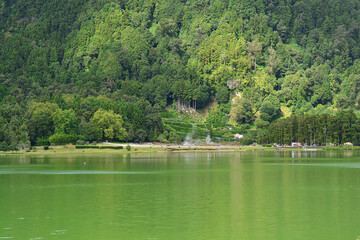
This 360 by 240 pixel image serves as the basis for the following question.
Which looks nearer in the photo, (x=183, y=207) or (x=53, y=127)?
(x=183, y=207)

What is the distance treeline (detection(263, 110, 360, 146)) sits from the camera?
18238 cm

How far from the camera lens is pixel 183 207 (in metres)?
48.0

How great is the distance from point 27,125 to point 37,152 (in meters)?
16.9

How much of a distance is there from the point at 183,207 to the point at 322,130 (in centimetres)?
14424

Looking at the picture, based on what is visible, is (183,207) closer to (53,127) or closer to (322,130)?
(53,127)

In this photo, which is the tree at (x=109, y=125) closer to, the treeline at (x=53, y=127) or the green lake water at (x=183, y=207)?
the treeline at (x=53, y=127)

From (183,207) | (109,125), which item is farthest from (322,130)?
(183,207)

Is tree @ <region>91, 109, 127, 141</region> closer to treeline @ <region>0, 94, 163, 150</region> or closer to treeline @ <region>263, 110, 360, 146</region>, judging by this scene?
treeline @ <region>0, 94, 163, 150</region>

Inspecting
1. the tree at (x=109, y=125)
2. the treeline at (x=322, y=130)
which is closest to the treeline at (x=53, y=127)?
the tree at (x=109, y=125)

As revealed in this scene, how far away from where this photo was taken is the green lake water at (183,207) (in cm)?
3778

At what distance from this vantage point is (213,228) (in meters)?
38.8

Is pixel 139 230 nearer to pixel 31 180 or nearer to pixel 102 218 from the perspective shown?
pixel 102 218

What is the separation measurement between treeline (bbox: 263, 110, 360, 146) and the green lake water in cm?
10837

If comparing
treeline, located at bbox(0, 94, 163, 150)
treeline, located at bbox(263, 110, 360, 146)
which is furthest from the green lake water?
treeline, located at bbox(263, 110, 360, 146)
